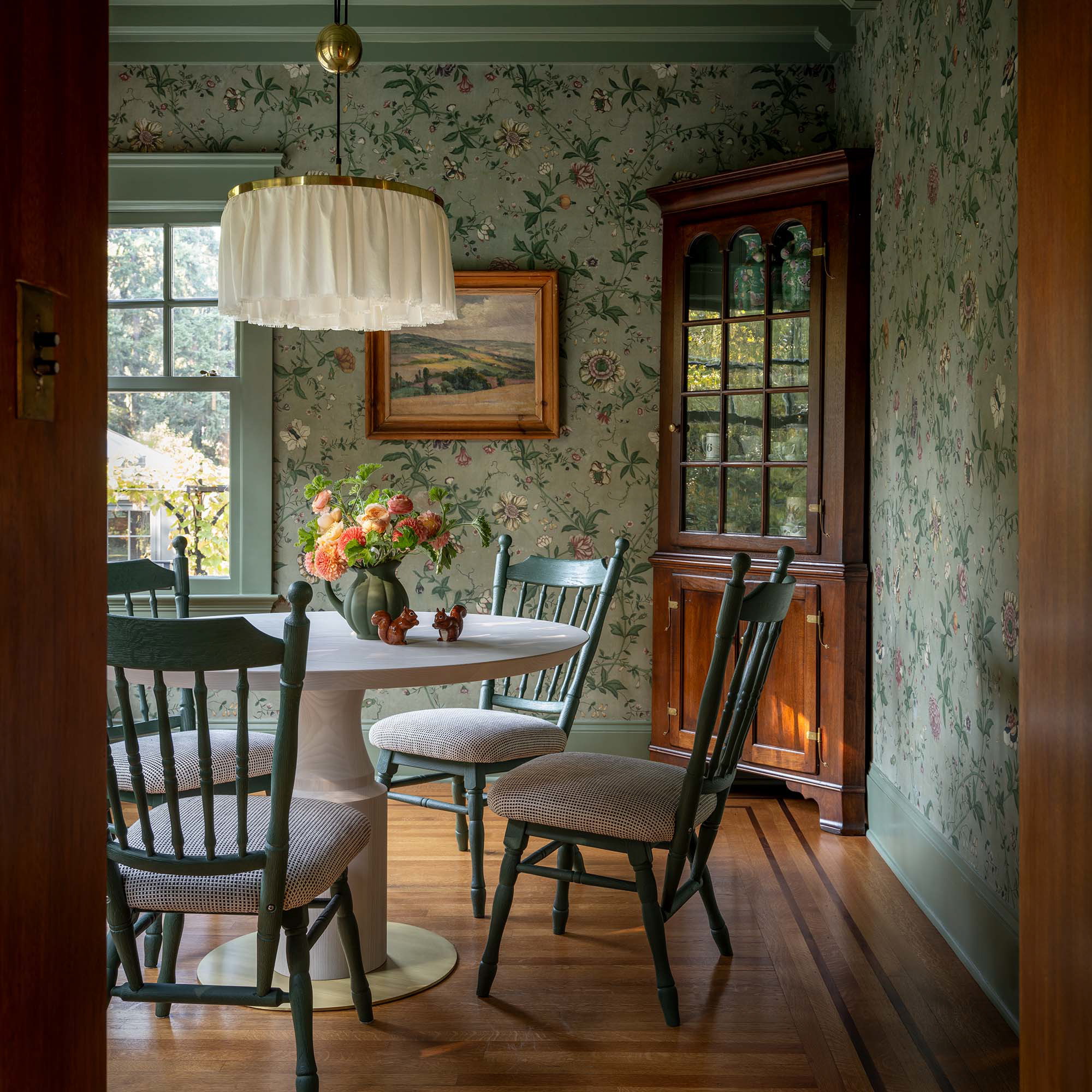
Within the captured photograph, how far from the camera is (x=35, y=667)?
2.59 feet

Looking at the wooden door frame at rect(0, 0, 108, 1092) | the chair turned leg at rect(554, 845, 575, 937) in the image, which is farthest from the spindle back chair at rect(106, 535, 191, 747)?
the wooden door frame at rect(0, 0, 108, 1092)

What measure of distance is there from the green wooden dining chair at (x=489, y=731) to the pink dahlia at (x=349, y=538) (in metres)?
0.56

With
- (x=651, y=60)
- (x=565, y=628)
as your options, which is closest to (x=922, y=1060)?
(x=565, y=628)

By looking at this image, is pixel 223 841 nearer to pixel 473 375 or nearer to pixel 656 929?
pixel 656 929

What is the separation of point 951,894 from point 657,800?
3.29 feet

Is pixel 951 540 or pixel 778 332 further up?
pixel 778 332

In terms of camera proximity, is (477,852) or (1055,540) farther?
(477,852)

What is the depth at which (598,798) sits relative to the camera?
2.23m

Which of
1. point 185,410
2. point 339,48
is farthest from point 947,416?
point 185,410

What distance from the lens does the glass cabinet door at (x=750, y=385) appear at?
377 centimetres

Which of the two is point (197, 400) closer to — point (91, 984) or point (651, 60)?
point (651, 60)

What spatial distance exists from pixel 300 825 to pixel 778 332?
8.47ft

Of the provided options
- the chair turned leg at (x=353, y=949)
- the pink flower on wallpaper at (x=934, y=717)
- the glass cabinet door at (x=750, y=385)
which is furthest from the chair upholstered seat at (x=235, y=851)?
the glass cabinet door at (x=750, y=385)

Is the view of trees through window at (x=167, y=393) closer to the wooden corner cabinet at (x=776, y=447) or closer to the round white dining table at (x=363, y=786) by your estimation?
the wooden corner cabinet at (x=776, y=447)
